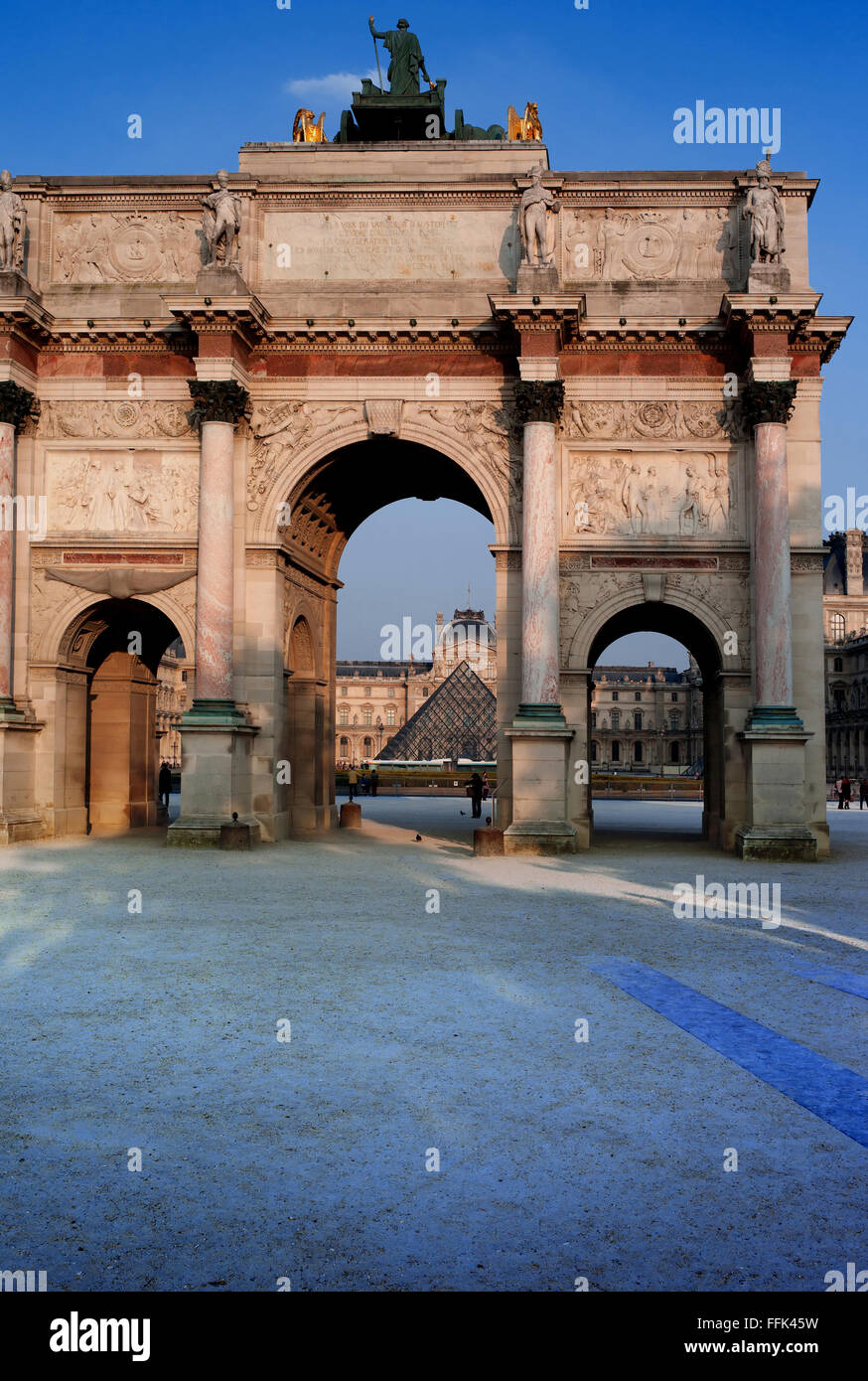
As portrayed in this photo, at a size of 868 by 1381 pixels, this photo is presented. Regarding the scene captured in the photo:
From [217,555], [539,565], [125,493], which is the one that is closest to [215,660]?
[217,555]

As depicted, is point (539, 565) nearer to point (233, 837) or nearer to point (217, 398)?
point (217, 398)

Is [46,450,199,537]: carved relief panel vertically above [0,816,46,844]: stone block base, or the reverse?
[46,450,199,537]: carved relief panel

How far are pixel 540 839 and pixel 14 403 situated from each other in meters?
14.5

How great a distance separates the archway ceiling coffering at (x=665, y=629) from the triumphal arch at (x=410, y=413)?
262mm

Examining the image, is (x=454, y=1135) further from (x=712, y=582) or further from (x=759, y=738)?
(x=712, y=582)

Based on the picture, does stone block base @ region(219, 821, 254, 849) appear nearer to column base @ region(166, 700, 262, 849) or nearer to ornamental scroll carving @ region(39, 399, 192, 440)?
column base @ region(166, 700, 262, 849)

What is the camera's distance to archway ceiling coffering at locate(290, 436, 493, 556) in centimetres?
2555

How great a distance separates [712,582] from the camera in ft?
80.5

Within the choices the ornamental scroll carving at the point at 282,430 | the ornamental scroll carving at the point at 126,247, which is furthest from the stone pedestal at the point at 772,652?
the ornamental scroll carving at the point at 126,247

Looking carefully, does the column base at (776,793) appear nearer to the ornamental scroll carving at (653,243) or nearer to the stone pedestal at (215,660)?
the ornamental scroll carving at (653,243)

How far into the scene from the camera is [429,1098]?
6.73m

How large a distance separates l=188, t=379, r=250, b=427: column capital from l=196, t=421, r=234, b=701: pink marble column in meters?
0.16

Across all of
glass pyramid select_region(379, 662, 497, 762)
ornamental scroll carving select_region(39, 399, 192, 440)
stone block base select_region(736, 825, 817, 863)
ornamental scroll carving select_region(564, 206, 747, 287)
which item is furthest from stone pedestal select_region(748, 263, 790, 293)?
glass pyramid select_region(379, 662, 497, 762)
